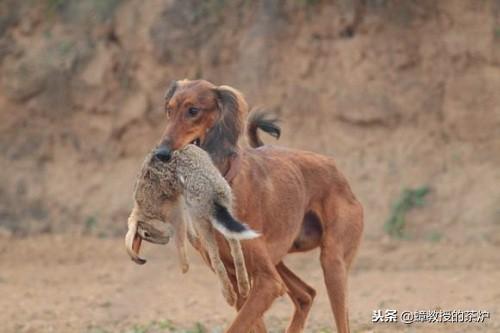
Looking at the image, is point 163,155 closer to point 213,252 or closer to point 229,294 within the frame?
point 213,252

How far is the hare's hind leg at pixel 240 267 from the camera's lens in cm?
724

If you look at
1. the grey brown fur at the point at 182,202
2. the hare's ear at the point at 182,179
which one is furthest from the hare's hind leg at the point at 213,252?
the hare's ear at the point at 182,179

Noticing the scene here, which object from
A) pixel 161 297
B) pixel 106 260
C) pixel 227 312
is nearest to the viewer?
pixel 227 312

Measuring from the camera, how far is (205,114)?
755cm

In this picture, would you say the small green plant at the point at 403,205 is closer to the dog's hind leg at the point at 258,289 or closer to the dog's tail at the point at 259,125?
the dog's tail at the point at 259,125

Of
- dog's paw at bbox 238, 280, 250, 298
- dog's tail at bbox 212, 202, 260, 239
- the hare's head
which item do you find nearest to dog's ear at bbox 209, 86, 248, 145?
the hare's head

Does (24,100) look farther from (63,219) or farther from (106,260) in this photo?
(106,260)

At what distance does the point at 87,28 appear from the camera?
51.2 ft

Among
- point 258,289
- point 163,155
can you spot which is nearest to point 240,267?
point 258,289

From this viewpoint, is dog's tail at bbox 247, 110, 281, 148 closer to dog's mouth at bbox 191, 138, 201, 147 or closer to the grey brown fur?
dog's mouth at bbox 191, 138, 201, 147

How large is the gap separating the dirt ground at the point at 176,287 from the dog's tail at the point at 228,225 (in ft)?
10.1

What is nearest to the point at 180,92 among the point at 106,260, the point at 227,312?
the point at 227,312

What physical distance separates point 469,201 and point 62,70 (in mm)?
5613

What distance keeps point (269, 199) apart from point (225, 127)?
0.73m
